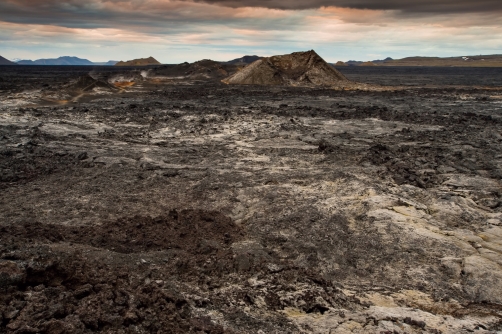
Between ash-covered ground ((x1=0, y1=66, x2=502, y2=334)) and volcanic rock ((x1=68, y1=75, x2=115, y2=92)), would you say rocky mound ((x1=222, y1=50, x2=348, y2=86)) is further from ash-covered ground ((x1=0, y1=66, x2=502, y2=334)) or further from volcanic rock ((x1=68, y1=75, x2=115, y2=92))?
ash-covered ground ((x1=0, y1=66, x2=502, y2=334))

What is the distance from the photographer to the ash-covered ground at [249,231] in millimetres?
4746

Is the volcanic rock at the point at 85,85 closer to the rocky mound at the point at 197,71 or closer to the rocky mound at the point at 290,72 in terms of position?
the rocky mound at the point at 290,72

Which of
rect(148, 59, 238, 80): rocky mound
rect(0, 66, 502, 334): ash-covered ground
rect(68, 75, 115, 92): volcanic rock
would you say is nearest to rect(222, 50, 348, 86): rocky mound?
rect(148, 59, 238, 80): rocky mound

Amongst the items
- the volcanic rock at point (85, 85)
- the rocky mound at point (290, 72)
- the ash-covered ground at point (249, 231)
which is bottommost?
the ash-covered ground at point (249, 231)

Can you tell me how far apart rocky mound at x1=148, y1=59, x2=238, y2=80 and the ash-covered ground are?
38216mm

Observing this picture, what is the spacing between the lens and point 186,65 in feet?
197

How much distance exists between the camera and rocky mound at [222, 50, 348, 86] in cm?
4381

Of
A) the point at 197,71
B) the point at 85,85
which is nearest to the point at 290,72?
the point at 197,71

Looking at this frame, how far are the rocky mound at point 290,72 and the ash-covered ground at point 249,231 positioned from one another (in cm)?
2811

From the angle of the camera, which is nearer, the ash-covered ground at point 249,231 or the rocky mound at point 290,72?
the ash-covered ground at point 249,231

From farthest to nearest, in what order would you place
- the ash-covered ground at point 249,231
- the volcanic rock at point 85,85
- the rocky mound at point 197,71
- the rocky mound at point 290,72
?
the rocky mound at point 197,71 → the rocky mound at point 290,72 → the volcanic rock at point 85,85 → the ash-covered ground at point 249,231

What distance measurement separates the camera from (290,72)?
4662 cm

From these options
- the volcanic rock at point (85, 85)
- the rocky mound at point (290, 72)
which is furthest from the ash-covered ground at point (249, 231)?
the rocky mound at point (290, 72)

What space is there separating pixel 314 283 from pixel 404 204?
11.7 ft
